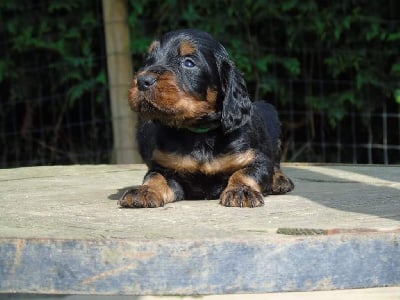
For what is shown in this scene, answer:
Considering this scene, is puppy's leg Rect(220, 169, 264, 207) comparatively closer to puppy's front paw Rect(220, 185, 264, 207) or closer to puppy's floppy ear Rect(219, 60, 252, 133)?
puppy's front paw Rect(220, 185, 264, 207)

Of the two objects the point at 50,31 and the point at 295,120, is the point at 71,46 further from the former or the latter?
the point at 295,120

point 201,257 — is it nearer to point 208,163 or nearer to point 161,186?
point 161,186

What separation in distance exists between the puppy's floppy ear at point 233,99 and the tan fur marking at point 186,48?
0.24 meters

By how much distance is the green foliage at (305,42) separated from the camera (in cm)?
817

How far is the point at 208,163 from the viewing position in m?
4.54

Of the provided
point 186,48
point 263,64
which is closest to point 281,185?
point 186,48

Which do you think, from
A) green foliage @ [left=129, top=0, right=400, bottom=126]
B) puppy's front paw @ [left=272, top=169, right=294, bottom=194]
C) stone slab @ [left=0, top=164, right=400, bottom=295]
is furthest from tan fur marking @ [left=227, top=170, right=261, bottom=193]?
green foliage @ [left=129, top=0, right=400, bottom=126]

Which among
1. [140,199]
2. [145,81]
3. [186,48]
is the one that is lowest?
[140,199]

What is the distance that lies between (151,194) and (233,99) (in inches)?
28.7

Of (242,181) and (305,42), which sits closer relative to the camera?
(242,181)

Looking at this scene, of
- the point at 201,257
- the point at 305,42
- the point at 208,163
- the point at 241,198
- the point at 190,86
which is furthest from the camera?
the point at 305,42

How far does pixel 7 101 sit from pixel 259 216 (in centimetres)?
621

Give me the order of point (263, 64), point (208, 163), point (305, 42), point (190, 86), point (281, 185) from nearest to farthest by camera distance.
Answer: point (190, 86) < point (208, 163) < point (281, 185) < point (263, 64) < point (305, 42)

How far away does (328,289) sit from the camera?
3186mm
